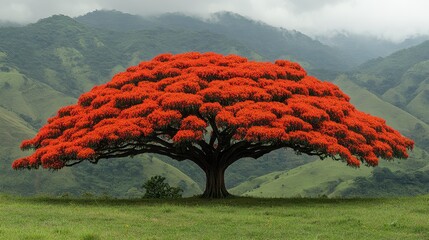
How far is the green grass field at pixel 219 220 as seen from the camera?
18266mm

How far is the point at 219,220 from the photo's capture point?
2189cm

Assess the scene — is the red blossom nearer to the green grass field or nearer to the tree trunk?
the tree trunk

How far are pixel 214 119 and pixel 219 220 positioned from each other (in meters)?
9.14

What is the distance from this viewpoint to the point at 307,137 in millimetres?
26797

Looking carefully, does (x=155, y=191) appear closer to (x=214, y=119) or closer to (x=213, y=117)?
(x=214, y=119)

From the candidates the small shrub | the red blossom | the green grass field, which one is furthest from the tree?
the small shrub

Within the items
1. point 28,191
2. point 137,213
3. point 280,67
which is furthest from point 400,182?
point 137,213

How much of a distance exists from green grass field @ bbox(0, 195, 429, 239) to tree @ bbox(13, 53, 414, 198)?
3081 mm

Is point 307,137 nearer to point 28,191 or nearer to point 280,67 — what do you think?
point 280,67

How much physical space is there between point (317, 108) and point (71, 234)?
17429mm

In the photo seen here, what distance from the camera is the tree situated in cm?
2716

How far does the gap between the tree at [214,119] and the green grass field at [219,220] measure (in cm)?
308

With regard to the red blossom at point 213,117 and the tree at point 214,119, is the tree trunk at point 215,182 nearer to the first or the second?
the tree at point 214,119

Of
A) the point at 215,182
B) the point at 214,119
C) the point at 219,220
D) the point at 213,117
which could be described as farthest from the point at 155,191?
the point at 219,220
